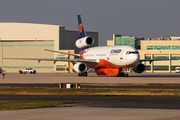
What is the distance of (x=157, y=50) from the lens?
121 m

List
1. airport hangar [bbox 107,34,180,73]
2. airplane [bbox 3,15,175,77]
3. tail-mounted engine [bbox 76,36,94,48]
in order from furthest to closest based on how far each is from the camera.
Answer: airport hangar [bbox 107,34,180,73] < tail-mounted engine [bbox 76,36,94,48] < airplane [bbox 3,15,175,77]

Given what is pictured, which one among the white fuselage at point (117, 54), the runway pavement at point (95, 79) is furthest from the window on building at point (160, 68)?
the runway pavement at point (95, 79)

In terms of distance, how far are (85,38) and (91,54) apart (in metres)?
5.70

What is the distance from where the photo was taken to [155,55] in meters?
121

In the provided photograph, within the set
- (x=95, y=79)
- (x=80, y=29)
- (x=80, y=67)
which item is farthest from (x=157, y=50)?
(x=95, y=79)

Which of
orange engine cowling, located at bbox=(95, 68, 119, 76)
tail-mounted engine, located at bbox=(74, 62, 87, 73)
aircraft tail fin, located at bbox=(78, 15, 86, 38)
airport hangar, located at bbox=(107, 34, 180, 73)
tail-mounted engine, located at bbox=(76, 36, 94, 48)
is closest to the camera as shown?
orange engine cowling, located at bbox=(95, 68, 119, 76)

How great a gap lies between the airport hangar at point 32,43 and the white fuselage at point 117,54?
56913 mm

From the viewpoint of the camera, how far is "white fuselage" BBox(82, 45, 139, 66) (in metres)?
61.5

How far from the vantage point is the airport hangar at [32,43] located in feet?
425

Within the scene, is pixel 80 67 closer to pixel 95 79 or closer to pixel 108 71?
pixel 108 71

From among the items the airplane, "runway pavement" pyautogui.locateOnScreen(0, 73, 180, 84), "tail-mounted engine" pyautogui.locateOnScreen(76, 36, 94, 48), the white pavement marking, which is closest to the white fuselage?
the airplane

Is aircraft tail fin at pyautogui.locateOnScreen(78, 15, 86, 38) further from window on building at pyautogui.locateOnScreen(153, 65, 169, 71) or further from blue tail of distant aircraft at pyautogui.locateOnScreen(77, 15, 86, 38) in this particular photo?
window on building at pyautogui.locateOnScreen(153, 65, 169, 71)

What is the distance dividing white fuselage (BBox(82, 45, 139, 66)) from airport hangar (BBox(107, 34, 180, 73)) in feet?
168

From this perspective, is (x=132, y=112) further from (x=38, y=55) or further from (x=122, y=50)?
(x=38, y=55)
